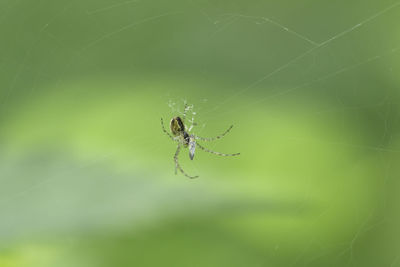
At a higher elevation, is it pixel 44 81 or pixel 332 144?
pixel 44 81

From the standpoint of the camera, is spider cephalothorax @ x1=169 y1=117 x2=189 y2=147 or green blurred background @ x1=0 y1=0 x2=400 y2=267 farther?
spider cephalothorax @ x1=169 y1=117 x2=189 y2=147

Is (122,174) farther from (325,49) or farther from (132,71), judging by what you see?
(325,49)

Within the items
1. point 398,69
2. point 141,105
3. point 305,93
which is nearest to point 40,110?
point 141,105

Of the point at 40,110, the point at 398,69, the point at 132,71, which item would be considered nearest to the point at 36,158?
the point at 40,110

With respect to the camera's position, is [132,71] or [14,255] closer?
[14,255]

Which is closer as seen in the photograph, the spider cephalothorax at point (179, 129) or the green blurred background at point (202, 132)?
the green blurred background at point (202, 132)

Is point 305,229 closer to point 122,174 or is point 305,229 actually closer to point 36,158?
point 122,174

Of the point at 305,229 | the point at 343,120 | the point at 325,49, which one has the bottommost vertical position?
the point at 305,229
